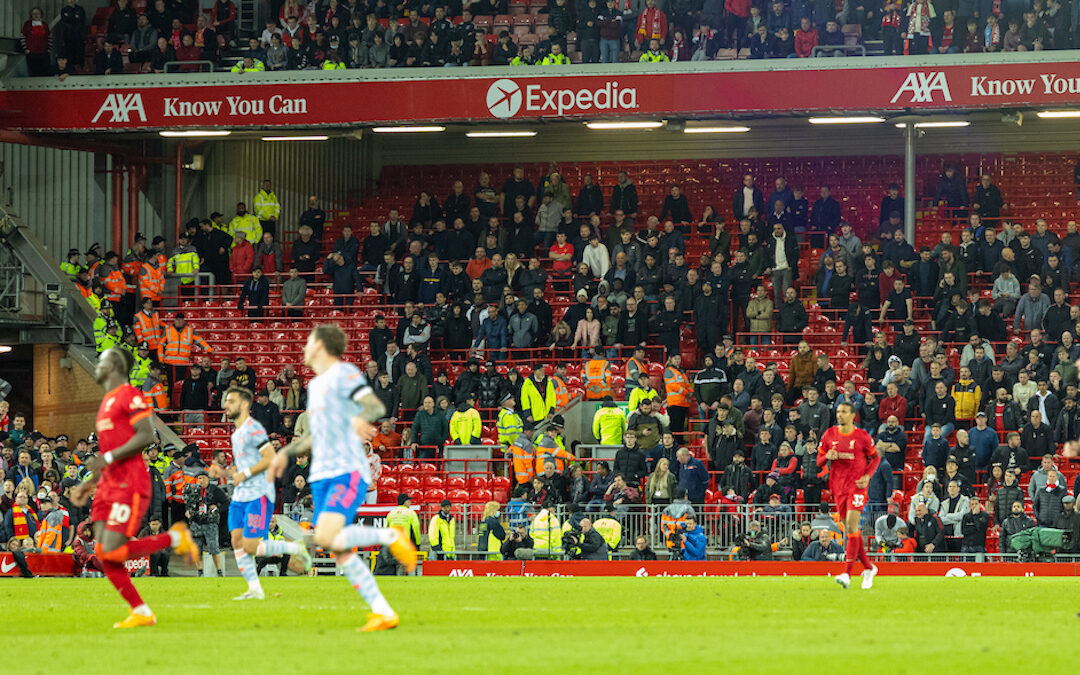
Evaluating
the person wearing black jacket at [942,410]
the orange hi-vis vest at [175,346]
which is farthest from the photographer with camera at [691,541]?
the orange hi-vis vest at [175,346]

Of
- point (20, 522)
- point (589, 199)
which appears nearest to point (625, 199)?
point (589, 199)

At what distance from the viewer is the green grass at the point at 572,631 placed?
923cm

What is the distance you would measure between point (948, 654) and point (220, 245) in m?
26.4

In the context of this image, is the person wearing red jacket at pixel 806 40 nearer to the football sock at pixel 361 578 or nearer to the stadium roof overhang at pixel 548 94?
the stadium roof overhang at pixel 548 94

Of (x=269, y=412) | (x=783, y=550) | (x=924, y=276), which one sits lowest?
(x=783, y=550)

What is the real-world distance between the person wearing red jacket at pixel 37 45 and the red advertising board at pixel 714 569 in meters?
15.6

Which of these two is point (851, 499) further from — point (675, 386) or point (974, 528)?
point (675, 386)

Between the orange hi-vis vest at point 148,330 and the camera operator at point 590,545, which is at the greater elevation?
the orange hi-vis vest at point 148,330

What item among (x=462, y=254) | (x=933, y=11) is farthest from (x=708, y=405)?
(x=933, y=11)

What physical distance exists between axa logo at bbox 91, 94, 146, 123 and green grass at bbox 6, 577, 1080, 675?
17.5 m

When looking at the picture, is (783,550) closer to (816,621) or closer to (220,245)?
(816,621)

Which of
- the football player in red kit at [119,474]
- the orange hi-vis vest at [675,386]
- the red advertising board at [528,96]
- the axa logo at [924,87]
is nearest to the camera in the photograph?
the football player in red kit at [119,474]

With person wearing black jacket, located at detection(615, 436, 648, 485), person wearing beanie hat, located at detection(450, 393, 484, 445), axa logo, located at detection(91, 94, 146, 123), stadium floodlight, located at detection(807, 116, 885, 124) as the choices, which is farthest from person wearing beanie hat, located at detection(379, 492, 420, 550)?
stadium floodlight, located at detection(807, 116, 885, 124)

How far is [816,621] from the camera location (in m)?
11.8
